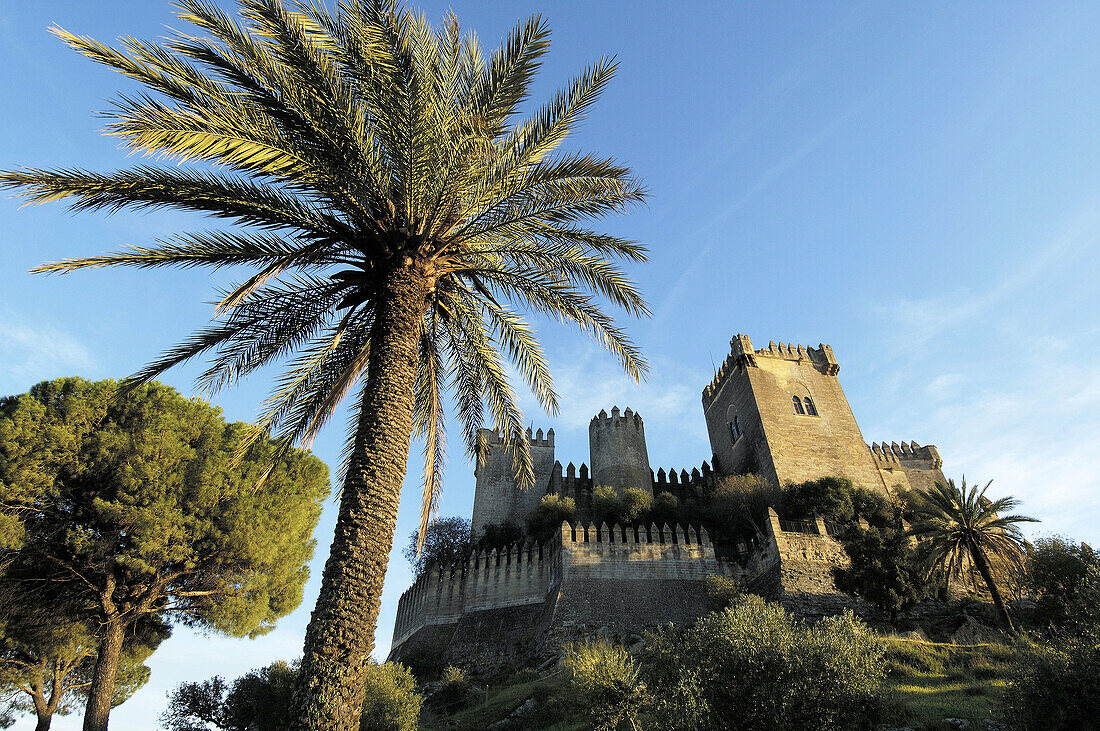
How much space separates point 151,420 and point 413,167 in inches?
428

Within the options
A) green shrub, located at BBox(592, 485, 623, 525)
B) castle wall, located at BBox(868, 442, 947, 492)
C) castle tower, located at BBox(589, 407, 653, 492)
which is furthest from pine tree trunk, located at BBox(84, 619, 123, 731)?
castle wall, located at BBox(868, 442, 947, 492)

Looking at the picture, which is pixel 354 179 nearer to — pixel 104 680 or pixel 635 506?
pixel 104 680

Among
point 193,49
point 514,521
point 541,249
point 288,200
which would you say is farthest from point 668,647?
point 514,521

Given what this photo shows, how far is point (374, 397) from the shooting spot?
6.69 meters

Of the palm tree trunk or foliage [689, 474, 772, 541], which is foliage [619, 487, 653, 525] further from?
the palm tree trunk

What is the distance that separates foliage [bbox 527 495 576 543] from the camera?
102ft

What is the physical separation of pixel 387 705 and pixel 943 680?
13706 mm

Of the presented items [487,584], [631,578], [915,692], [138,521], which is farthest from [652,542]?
[138,521]

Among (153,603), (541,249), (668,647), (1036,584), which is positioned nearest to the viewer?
(541,249)

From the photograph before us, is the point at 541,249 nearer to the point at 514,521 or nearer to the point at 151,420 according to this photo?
the point at 151,420

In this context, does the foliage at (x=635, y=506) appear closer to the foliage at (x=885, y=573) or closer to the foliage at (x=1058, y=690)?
the foliage at (x=885, y=573)

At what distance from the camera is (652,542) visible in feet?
87.5

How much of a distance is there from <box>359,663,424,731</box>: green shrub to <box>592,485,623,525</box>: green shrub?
16255 millimetres

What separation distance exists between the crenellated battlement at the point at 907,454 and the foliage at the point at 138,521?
35.1 metres
